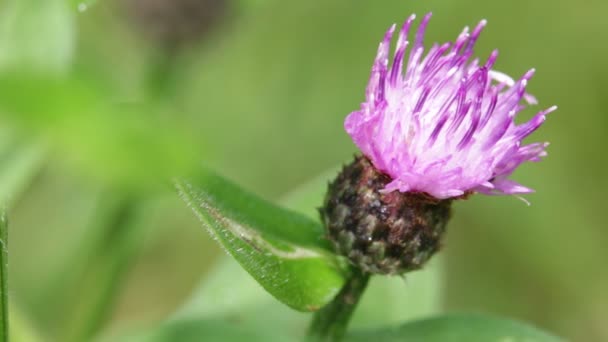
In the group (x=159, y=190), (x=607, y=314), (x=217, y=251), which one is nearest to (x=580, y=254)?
(x=607, y=314)

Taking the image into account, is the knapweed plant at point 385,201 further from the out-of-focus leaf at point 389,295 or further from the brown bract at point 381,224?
the out-of-focus leaf at point 389,295

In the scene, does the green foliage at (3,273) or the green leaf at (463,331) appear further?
the green leaf at (463,331)

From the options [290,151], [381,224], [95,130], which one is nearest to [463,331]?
[381,224]

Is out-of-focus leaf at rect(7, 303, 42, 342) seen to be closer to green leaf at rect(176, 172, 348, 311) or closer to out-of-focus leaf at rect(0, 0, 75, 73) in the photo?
out-of-focus leaf at rect(0, 0, 75, 73)

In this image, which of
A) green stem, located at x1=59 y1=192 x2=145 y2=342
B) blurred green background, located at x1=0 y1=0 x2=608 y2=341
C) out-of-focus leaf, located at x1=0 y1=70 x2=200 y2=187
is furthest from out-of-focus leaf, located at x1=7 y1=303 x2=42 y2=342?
out-of-focus leaf, located at x1=0 y1=70 x2=200 y2=187

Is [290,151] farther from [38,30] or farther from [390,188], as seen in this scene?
[390,188]

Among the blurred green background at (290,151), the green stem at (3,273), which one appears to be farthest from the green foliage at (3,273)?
the blurred green background at (290,151)
